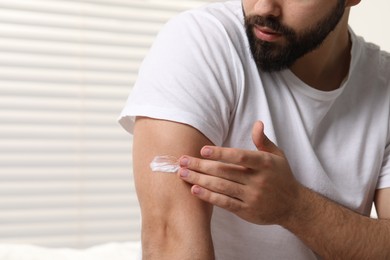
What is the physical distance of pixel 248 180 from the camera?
46.1 inches

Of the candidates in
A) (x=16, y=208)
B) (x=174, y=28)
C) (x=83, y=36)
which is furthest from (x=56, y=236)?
(x=174, y=28)

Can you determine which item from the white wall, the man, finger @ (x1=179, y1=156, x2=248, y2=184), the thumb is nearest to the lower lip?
the man

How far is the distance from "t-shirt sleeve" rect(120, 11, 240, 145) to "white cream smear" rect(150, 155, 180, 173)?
8cm

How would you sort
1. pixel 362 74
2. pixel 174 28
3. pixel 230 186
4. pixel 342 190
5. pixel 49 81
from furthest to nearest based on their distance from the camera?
pixel 49 81 → pixel 362 74 → pixel 342 190 → pixel 174 28 → pixel 230 186

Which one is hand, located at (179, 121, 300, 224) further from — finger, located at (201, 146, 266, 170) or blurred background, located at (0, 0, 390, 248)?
blurred background, located at (0, 0, 390, 248)

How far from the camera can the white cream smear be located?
3.80 feet

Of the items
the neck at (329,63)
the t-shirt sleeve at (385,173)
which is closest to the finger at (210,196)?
the neck at (329,63)

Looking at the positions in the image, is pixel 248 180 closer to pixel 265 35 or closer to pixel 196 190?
pixel 196 190

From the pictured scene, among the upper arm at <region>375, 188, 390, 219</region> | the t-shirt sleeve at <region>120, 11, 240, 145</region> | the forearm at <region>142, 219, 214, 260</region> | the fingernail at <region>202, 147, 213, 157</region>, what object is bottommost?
the upper arm at <region>375, 188, 390, 219</region>

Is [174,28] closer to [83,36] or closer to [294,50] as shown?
[294,50]

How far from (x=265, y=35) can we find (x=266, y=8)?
0.19 feet

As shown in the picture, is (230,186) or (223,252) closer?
(230,186)

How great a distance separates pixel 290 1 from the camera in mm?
1392

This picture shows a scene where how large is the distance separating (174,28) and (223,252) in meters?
0.50
